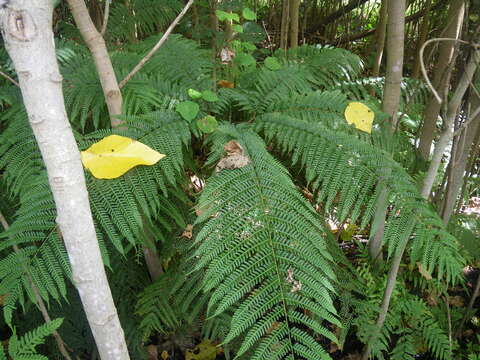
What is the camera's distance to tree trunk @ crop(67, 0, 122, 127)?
0.96 meters

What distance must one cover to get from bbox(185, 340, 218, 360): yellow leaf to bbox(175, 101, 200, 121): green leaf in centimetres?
93

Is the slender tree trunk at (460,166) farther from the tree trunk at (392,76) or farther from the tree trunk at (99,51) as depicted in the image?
the tree trunk at (99,51)

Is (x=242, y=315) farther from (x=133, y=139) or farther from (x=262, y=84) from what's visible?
(x=262, y=84)

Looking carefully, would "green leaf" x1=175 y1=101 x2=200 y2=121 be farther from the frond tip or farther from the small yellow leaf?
the small yellow leaf

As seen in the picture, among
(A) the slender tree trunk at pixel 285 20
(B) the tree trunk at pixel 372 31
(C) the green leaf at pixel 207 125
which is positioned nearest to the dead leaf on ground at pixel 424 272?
(C) the green leaf at pixel 207 125

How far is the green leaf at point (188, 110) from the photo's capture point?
1.24 meters

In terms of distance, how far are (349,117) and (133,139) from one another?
2.36ft

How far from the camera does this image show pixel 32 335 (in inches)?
38.7

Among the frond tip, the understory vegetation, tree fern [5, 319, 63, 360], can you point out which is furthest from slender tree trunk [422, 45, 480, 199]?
tree fern [5, 319, 63, 360]

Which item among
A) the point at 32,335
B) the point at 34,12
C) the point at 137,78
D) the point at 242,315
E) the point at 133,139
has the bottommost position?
the point at 32,335

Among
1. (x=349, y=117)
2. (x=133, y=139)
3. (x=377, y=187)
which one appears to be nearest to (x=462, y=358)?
(x=377, y=187)

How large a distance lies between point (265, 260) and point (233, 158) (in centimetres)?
34

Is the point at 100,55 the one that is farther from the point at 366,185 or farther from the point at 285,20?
the point at 285,20

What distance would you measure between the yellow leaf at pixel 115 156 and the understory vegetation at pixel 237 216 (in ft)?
0.11
